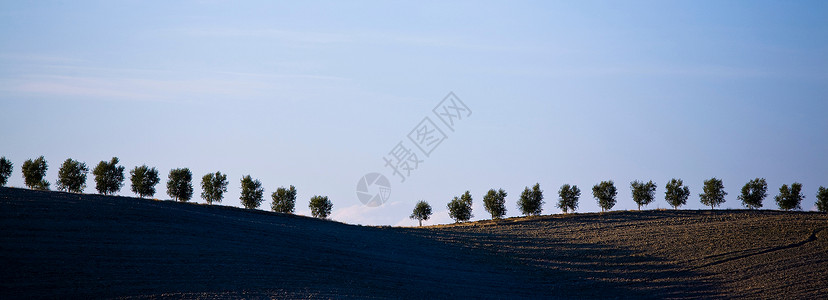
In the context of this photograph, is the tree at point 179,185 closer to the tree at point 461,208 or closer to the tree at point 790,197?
the tree at point 461,208

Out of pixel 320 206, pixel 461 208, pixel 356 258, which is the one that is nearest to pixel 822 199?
pixel 461 208

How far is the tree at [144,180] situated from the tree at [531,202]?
149ft

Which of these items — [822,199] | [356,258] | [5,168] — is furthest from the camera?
[822,199]

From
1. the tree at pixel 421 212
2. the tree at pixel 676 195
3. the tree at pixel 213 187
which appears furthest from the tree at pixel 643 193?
the tree at pixel 213 187

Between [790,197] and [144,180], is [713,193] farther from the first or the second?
[144,180]

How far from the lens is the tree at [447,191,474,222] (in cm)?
8331

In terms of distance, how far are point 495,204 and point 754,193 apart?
120 feet

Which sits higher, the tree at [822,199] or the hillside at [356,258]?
the tree at [822,199]

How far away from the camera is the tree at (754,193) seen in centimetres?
8681

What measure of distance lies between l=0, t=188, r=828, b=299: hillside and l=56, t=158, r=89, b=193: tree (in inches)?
1127

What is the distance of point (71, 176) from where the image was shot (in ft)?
238

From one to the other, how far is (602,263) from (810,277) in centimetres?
1231

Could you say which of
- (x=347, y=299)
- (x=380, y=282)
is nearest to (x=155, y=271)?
(x=347, y=299)

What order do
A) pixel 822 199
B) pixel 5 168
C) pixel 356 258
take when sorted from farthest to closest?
pixel 822 199 → pixel 5 168 → pixel 356 258
